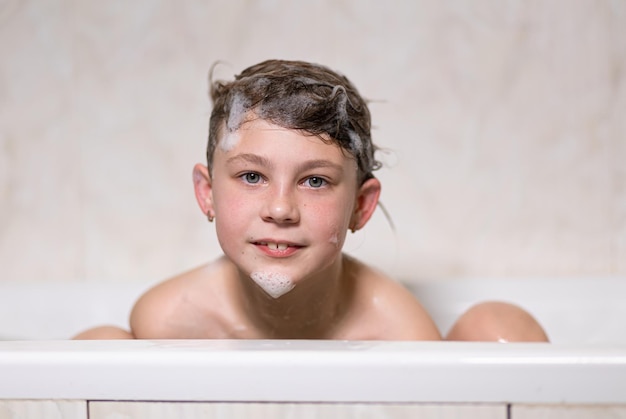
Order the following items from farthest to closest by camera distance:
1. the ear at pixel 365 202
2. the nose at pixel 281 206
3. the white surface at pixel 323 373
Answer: the ear at pixel 365 202
the nose at pixel 281 206
the white surface at pixel 323 373

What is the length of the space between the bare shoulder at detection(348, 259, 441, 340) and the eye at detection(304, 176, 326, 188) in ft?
0.87

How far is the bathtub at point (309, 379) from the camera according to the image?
0.77 m

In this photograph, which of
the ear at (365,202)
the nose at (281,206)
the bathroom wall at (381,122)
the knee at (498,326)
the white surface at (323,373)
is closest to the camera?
the white surface at (323,373)

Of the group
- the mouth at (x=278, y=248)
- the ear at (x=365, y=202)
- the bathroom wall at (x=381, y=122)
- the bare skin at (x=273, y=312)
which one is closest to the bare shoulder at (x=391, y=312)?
the bare skin at (x=273, y=312)

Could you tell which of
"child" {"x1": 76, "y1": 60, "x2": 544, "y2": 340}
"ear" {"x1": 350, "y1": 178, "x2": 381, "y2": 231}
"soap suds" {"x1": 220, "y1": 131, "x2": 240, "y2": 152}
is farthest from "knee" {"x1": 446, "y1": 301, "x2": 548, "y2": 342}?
"soap suds" {"x1": 220, "y1": 131, "x2": 240, "y2": 152}

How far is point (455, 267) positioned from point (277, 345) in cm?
93

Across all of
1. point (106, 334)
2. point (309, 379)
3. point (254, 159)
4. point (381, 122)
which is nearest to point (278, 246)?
point (254, 159)

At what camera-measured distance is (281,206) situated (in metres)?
0.92

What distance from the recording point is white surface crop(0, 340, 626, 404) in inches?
30.4

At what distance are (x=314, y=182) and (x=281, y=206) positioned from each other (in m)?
0.06

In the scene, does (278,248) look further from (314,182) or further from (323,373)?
(323,373)

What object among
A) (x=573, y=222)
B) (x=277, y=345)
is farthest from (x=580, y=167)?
(x=277, y=345)

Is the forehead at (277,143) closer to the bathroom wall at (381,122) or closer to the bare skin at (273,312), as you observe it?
the bare skin at (273,312)

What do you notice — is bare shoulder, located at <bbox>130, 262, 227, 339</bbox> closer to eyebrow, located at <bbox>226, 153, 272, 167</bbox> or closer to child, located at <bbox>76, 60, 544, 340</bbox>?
child, located at <bbox>76, 60, 544, 340</bbox>
